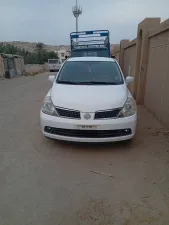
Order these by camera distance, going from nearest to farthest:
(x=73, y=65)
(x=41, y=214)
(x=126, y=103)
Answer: (x=41, y=214), (x=126, y=103), (x=73, y=65)

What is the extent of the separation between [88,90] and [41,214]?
8.02 ft

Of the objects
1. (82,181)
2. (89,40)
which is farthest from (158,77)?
(89,40)

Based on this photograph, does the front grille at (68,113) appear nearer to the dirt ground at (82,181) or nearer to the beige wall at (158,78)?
the dirt ground at (82,181)

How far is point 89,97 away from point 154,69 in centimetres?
353

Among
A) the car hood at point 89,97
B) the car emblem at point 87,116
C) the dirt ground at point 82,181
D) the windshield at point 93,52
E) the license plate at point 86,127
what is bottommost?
the dirt ground at point 82,181

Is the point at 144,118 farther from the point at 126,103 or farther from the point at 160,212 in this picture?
the point at 160,212

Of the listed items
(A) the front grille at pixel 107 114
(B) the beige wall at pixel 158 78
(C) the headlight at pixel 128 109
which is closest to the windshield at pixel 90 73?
(C) the headlight at pixel 128 109

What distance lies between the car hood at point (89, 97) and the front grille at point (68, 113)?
71mm

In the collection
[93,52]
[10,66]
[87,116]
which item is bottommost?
[10,66]

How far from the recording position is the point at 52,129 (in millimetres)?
3965

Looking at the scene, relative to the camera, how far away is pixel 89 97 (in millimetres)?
3963

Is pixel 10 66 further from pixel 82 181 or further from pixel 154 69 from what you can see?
pixel 82 181

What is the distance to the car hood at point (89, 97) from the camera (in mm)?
3803

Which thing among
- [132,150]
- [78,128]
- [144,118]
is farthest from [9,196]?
[144,118]
